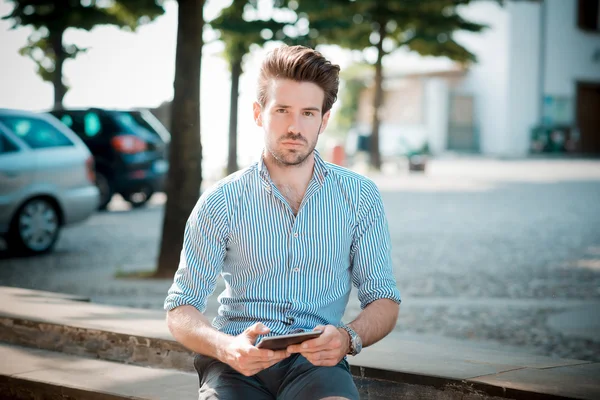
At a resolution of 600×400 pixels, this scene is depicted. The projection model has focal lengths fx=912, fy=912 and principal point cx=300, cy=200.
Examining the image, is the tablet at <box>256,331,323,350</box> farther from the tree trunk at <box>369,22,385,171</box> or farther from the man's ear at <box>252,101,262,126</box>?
the tree trunk at <box>369,22,385,171</box>

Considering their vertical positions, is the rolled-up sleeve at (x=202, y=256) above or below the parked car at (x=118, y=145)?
below

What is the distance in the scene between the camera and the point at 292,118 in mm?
3186

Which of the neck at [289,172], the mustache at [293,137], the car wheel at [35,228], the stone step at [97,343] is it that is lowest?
the stone step at [97,343]

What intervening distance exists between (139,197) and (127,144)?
190cm

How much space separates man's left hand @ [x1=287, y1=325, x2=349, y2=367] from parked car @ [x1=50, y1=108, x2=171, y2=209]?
43.1ft

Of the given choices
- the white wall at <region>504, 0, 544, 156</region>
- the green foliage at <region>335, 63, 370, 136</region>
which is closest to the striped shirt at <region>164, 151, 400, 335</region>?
the white wall at <region>504, 0, 544, 156</region>

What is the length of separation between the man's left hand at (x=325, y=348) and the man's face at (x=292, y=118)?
0.66m

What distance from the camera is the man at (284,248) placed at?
3.15m

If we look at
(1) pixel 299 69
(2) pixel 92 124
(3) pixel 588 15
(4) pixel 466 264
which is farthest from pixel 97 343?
(3) pixel 588 15

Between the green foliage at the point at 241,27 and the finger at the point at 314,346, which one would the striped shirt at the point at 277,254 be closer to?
the finger at the point at 314,346

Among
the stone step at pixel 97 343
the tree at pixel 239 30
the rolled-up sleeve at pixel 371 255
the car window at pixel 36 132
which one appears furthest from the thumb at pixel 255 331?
the tree at pixel 239 30

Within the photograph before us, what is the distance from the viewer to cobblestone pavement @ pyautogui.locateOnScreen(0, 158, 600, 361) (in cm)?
692

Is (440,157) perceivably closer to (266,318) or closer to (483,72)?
(483,72)

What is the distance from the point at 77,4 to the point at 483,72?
25363mm
